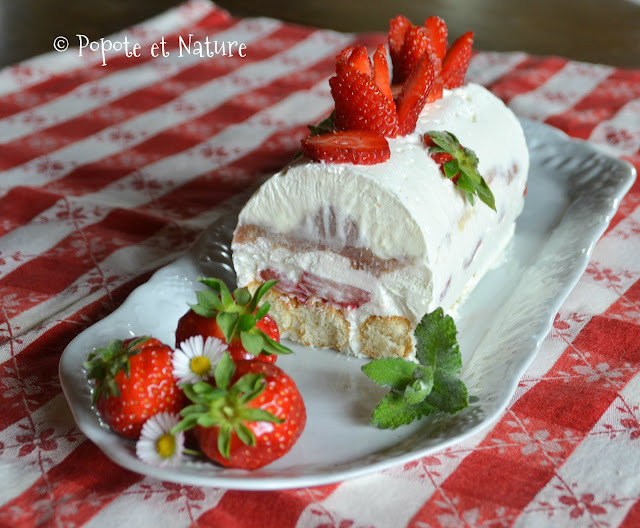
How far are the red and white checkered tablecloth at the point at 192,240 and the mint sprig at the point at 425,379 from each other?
0.33ft

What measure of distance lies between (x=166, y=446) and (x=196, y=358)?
16 centimetres

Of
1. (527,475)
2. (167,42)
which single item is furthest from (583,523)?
(167,42)

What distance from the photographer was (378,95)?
176cm

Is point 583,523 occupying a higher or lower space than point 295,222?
lower

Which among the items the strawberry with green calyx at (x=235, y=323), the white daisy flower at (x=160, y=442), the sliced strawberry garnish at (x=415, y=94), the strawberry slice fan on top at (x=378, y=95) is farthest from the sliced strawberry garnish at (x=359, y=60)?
the white daisy flower at (x=160, y=442)

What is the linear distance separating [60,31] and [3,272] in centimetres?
213

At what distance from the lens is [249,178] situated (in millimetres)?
2729

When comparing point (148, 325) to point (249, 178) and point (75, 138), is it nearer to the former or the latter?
point (249, 178)

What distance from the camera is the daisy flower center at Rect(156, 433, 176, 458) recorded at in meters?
1.37

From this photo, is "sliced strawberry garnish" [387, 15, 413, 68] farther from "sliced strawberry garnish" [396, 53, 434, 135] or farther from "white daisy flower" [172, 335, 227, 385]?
"white daisy flower" [172, 335, 227, 385]

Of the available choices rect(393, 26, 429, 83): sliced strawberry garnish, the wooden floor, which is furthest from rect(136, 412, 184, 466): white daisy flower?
the wooden floor

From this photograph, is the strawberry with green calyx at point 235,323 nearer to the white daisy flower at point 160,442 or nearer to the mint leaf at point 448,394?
the white daisy flower at point 160,442

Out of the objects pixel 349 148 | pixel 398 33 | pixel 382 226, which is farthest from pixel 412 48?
pixel 382 226

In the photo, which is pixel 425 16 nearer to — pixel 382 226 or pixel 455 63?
pixel 455 63
